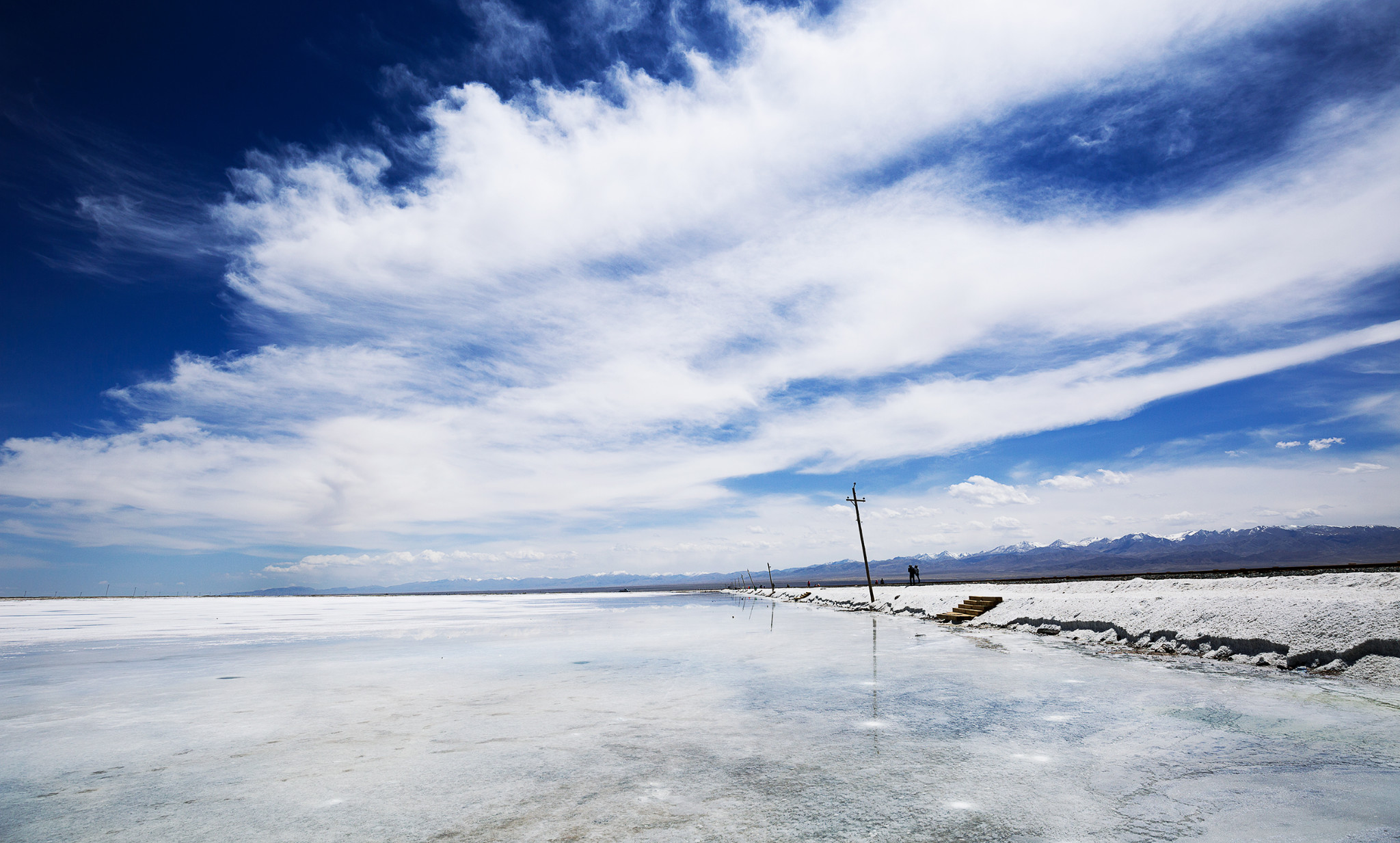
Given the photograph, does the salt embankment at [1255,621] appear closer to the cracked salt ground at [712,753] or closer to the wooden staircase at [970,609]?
the cracked salt ground at [712,753]

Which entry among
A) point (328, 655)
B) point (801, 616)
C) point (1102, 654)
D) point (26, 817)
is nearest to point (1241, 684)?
point (1102, 654)

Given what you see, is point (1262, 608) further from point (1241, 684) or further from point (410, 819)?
point (410, 819)

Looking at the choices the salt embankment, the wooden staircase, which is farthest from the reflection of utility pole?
the wooden staircase

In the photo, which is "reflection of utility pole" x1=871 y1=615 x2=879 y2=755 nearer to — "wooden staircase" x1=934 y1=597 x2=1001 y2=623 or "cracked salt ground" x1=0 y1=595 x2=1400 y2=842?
"cracked salt ground" x1=0 y1=595 x2=1400 y2=842

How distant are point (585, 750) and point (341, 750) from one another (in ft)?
11.6

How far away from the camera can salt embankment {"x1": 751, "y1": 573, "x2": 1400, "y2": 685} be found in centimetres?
1211

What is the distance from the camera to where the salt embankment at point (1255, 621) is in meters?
12.1

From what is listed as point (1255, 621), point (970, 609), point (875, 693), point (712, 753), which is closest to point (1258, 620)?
point (1255, 621)

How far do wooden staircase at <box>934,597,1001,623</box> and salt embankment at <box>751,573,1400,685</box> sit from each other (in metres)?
1.48

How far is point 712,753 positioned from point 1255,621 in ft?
49.3

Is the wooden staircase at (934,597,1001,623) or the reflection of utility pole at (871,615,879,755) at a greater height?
the reflection of utility pole at (871,615,879,755)

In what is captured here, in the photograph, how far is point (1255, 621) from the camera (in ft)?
48.0

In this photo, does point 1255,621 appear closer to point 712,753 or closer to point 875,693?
point 875,693

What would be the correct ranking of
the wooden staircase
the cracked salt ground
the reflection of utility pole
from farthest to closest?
the wooden staircase
the reflection of utility pole
the cracked salt ground
